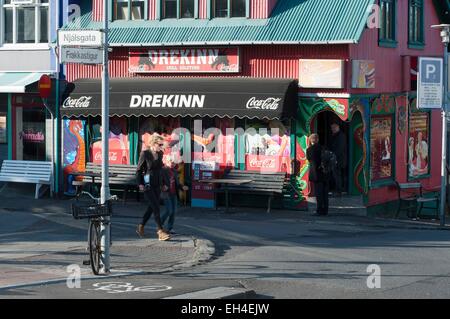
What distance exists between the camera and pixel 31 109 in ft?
82.9

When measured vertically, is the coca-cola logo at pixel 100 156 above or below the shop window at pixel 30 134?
below

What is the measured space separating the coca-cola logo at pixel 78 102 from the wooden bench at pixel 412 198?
8069 mm

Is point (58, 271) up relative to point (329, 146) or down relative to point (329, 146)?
down

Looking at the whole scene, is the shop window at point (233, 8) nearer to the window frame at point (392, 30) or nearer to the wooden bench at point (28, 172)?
the window frame at point (392, 30)

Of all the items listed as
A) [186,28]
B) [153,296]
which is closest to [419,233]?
[186,28]

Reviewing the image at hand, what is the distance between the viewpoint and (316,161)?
21.2 metres

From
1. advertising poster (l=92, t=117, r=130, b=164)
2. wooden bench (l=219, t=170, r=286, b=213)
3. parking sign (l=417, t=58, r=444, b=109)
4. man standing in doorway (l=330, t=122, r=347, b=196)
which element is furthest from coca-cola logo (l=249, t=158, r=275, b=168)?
parking sign (l=417, t=58, r=444, b=109)

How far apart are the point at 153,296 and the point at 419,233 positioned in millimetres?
9036

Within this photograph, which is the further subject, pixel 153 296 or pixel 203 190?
pixel 203 190

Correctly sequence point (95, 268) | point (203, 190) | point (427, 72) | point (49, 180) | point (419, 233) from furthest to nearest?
point (49, 180) < point (203, 190) < point (427, 72) < point (419, 233) < point (95, 268)

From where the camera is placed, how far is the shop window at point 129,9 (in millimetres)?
23797

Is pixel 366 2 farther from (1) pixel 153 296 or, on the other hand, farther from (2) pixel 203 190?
(1) pixel 153 296

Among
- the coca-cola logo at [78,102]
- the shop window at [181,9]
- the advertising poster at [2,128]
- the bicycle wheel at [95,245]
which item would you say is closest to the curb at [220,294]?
the bicycle wheel at [95,245]

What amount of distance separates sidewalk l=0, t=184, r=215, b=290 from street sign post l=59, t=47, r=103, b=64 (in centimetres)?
298
